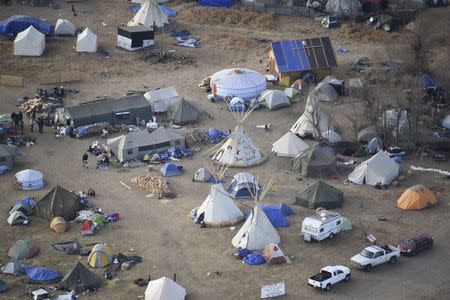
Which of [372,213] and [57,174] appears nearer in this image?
[372,213]

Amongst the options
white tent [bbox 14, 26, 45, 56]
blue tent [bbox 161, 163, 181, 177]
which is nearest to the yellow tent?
blue tent [bbox 161, 163, 181, 177]

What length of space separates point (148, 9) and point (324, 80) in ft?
57.7

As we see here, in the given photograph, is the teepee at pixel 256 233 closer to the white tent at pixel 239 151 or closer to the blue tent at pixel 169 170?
the blue tent at pixel 169 170

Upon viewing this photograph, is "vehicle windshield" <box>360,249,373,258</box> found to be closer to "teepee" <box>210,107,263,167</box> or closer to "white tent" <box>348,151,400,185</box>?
"white tent" <box>348,151,400,185</box>

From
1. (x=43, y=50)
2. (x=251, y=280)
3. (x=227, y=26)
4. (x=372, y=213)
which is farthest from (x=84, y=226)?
(x=227, y=26)

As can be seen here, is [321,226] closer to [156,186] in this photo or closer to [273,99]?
[156,186]

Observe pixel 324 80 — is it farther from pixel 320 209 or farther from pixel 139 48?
pixel 320 209

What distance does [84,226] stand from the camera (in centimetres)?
5212

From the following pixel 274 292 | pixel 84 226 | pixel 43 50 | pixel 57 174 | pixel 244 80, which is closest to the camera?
pixel 274 292

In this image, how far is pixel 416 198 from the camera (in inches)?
2142

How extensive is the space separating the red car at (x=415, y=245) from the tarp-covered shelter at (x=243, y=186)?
365 inches

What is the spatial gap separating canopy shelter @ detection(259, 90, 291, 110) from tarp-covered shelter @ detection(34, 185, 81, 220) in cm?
1900

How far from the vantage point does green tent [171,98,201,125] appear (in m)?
66.3

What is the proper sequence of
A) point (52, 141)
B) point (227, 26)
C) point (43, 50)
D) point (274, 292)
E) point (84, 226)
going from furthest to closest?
point (227, 26) < point (43, 50) < point (52, 141) < point (84, 226) < point (274, 292)
